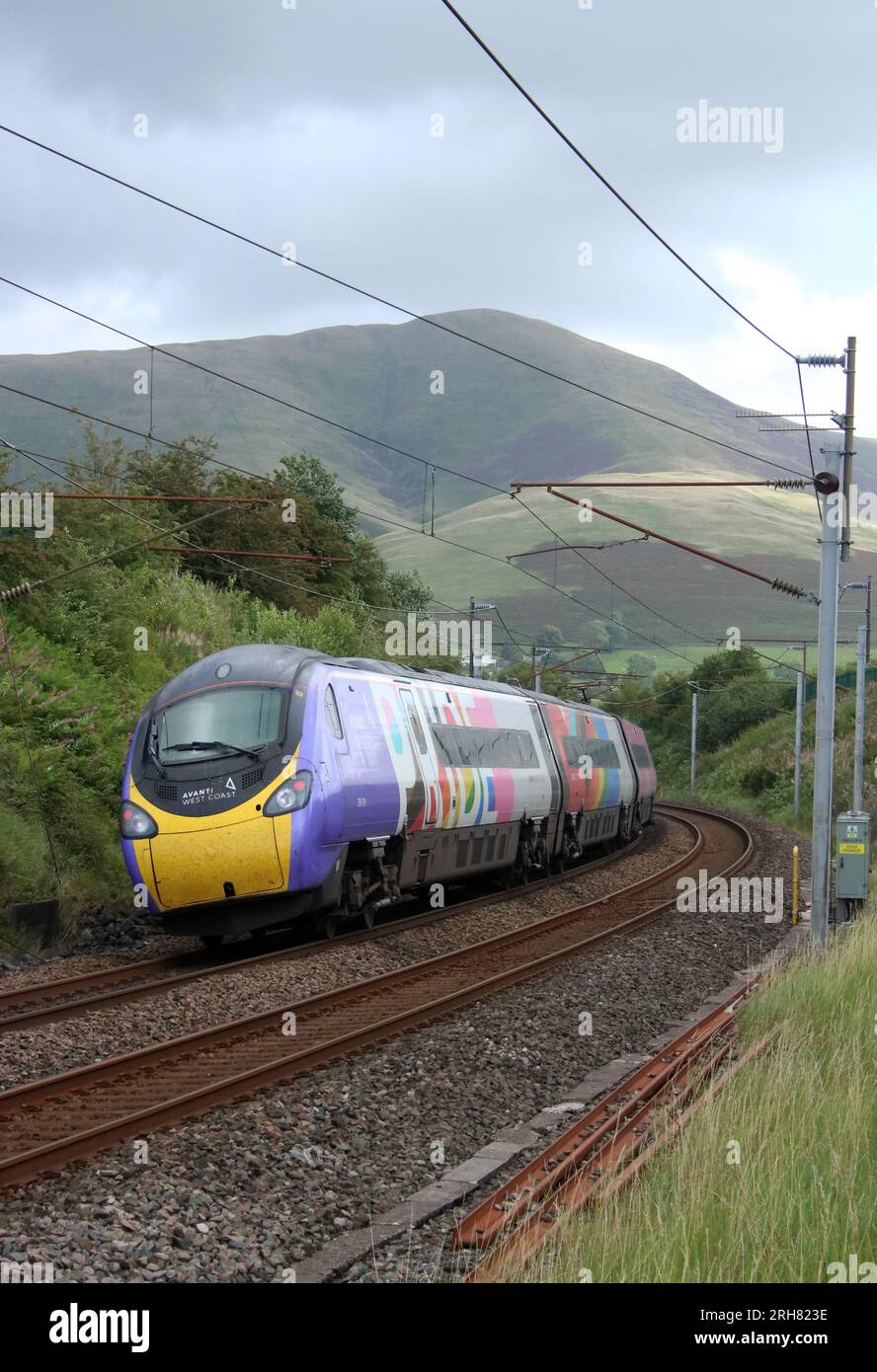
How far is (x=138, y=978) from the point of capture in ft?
45.9

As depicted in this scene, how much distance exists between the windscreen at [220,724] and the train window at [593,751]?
12328mm

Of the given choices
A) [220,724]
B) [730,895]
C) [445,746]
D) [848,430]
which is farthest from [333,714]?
[730,895]

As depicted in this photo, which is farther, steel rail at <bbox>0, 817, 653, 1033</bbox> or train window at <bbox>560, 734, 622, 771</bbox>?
train window at <bbox>560, 734, 622, 771</bbox>

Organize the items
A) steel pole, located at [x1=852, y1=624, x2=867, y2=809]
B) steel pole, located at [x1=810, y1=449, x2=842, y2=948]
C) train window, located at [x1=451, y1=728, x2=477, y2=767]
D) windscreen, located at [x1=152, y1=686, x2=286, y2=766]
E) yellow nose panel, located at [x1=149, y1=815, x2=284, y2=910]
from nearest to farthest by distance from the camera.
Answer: yellow nose panel, located at [x1=149, y1=815, x2=284, y2=910]
windscreen, located at [x1=152, y1=686, x2=286, y2=766]
steel pole, located at [x1=810, y1=449, x2=842, y2=948]
train window, located at [x1=451, y1=728, x2=477, y2=767]
steel pole, located at [x1=852, y1=624, x2=867, y2=809]

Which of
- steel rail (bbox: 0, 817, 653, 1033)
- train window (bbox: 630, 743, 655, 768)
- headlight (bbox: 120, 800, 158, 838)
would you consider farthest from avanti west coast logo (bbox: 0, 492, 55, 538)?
train window (bbox: 630, 743, 655, 768)

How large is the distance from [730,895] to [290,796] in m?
13.1

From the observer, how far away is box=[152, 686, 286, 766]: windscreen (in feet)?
48.8

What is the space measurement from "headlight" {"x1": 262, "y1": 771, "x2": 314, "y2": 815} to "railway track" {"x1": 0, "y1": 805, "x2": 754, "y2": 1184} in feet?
6.37

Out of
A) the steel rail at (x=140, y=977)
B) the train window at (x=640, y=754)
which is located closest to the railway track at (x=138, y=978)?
the steel rail at (x=140, y=977)
